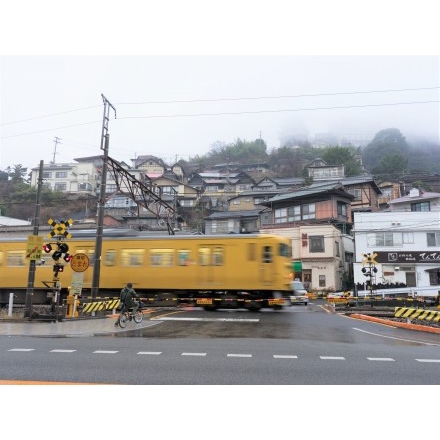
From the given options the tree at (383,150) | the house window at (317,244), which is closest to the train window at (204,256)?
the house window at (317,244)

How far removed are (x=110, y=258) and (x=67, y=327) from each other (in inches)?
285

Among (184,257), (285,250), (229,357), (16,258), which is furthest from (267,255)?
(16,258)

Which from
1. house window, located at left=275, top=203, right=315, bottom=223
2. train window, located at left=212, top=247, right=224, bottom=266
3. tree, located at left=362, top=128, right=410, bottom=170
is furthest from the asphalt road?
tree, located at left=362, top=128, right=410, bottom=170

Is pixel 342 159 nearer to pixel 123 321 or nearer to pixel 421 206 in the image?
pixel 421 206

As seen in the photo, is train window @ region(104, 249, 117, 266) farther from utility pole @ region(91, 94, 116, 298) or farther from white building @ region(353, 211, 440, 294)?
white building @ region(353, 211, 440, 294)

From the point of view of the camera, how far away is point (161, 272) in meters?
18.6

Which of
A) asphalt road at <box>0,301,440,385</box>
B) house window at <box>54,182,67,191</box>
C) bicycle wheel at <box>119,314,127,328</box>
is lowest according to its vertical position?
asphalt road at <box>0,301,440,385</box>

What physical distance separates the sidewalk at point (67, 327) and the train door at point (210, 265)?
4.17 metres

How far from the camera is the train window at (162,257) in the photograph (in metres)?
18.5

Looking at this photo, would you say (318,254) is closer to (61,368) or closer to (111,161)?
(111,161)

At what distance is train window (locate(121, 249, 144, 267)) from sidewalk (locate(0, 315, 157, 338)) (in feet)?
14.8

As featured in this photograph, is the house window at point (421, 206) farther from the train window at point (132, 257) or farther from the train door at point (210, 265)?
the train window at point (132, 257)

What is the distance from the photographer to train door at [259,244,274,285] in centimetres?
1727

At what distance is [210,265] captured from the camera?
58.9ft
